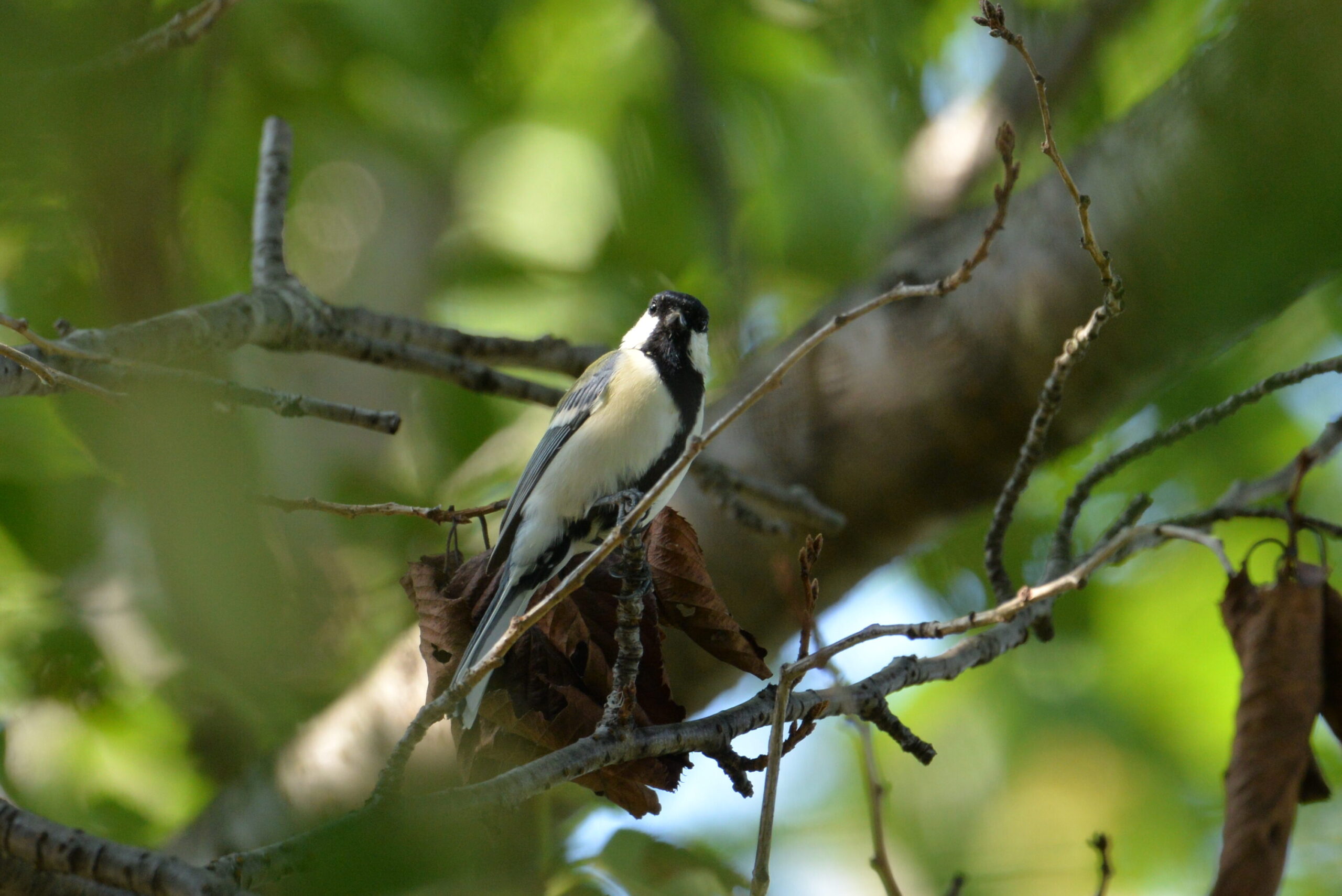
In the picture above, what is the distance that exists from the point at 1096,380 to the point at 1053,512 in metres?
0.86

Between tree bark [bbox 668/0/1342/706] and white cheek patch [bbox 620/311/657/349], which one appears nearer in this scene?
tree bark [bbox 668/0/1342/706]

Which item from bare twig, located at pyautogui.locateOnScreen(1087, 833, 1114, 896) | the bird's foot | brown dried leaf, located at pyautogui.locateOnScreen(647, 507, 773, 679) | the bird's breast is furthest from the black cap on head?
bare twig, located at pyautogui.locateOnScreen(1087, 833, 1114, 896)

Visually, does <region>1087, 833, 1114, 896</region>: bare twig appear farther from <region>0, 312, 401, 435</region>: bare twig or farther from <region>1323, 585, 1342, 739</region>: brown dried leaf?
<region>0, 312, 401, 435</region>: bare twig

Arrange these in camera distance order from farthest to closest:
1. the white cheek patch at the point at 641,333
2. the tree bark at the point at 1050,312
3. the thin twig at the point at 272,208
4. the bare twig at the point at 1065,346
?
the white cheek patch at the point at 641,333 < the thin twig at the point at 272,208 < the tree bark at the point at 1050,312 < the bare twig at the point at 1065,346

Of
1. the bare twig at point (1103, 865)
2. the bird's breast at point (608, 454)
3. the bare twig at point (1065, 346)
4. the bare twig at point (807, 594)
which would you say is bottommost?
the bare twig at point (1103, 865)

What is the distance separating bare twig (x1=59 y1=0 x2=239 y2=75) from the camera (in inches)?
37.0

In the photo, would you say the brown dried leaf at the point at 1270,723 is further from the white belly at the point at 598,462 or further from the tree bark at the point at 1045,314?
the white belly at the point at 598,462

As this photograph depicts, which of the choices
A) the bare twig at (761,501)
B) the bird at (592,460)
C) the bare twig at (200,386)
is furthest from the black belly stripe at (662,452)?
the bare twig at (200,386)

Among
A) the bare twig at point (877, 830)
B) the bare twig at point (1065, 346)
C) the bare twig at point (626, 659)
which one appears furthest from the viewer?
the bare twig at point (877, 830)

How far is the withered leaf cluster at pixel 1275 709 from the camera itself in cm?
117

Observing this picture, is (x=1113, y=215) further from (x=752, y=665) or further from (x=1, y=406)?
(x=1, y=406)

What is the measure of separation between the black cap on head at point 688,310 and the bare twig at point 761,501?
0.36 metres

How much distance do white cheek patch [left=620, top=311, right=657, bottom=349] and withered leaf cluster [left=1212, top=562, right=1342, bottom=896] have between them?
1.72 metres

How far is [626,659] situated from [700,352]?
4.45ft
